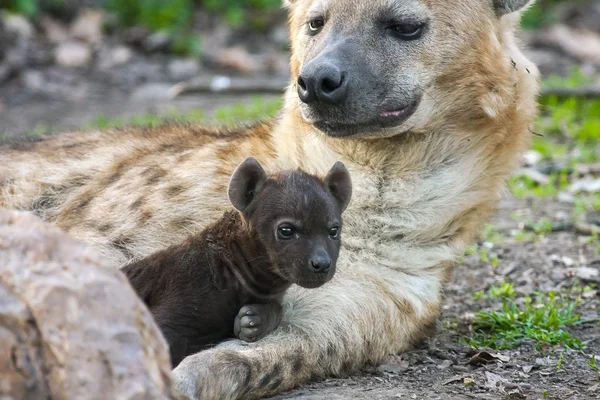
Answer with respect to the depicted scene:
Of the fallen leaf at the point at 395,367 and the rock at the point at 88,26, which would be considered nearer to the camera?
the fallen leaf at the point at 395,367

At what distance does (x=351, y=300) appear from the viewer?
3871mm

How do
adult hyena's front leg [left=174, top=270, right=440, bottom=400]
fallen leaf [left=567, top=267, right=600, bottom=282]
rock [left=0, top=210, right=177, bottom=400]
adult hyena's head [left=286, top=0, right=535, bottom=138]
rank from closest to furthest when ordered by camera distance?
rock [left=0, top=210, right=177, bottom=400] → adult hyena's front leg [left=174, top=270, right=440, bottom=400] → adult hyena's head [left=286, top=0, right=535, bottom=138] → fallen leaf [left=567, top=267, right=600, bottom=282]

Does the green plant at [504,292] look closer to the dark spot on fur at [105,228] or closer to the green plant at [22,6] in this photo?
the dark spot on fur at [105,228]

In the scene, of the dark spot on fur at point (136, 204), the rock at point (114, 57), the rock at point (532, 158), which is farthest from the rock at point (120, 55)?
the dark spot on fur at point (136, 204)

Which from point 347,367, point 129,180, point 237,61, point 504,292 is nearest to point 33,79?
point 237,61

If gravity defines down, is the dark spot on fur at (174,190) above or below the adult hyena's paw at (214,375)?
above

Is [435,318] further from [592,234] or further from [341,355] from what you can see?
[592,234]

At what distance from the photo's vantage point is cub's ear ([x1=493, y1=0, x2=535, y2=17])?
4.20 metres

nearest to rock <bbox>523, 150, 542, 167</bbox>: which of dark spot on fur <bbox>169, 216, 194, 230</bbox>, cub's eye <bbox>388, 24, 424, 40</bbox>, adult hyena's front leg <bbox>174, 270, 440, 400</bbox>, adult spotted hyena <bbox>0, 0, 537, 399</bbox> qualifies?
adult spotted hyena <bbox>0, 0, 537, 399</bbox>

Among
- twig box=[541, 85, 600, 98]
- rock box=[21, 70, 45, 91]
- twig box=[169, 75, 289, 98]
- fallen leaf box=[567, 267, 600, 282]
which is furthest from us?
rock box=[21, 70, 45, 91]

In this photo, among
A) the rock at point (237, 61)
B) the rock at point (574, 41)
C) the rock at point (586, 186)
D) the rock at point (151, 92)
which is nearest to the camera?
the rock at point (586, 186)

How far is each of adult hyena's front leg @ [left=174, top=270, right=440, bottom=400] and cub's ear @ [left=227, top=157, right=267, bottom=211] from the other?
0.53 meters

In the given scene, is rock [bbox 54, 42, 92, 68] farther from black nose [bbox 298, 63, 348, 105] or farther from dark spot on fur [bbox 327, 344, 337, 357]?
dark spot on fur [bbox 327, 344, 337, 357]

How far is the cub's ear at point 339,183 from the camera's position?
3.58 m
